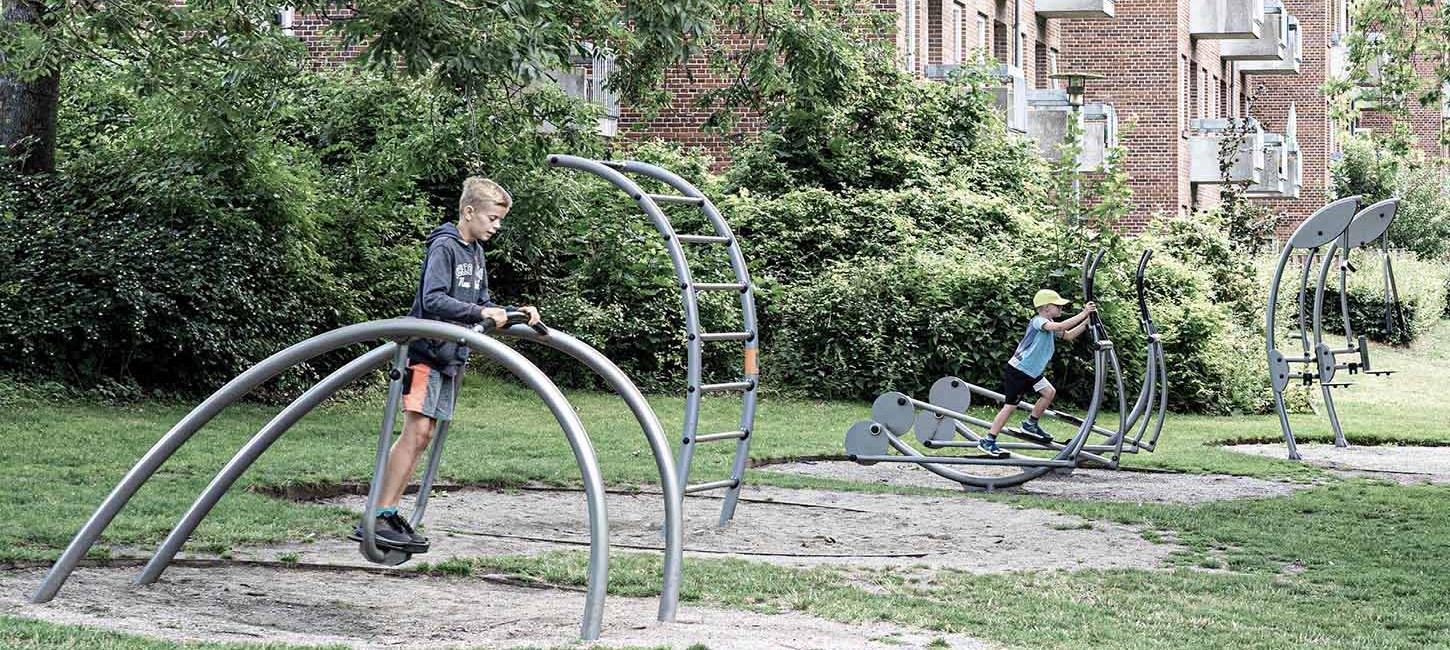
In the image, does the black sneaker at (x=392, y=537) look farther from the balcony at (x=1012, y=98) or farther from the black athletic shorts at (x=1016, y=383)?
the balcony at (x=1012, y=98)

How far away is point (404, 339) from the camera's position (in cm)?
706

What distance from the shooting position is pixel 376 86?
20016mm

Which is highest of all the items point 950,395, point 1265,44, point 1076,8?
point 1265,44

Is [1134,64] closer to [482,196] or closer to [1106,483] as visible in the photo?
[1106,483]

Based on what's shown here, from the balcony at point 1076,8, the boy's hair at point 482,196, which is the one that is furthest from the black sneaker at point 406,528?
the balcony at point 1076,8

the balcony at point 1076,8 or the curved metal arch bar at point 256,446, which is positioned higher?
the balcony at point 1076,8

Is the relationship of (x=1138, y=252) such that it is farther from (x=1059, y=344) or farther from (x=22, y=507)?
(x=22, y=507)

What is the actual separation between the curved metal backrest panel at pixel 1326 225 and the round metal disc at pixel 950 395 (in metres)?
4.32

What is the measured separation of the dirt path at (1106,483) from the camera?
12688mm

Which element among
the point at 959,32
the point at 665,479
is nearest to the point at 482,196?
the point at 665,479

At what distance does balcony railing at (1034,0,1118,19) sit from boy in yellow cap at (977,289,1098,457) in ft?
65.3

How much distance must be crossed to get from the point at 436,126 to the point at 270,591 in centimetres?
879

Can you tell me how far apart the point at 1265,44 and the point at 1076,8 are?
38.9 feet

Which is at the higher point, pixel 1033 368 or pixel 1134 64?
pixel 1134 64
